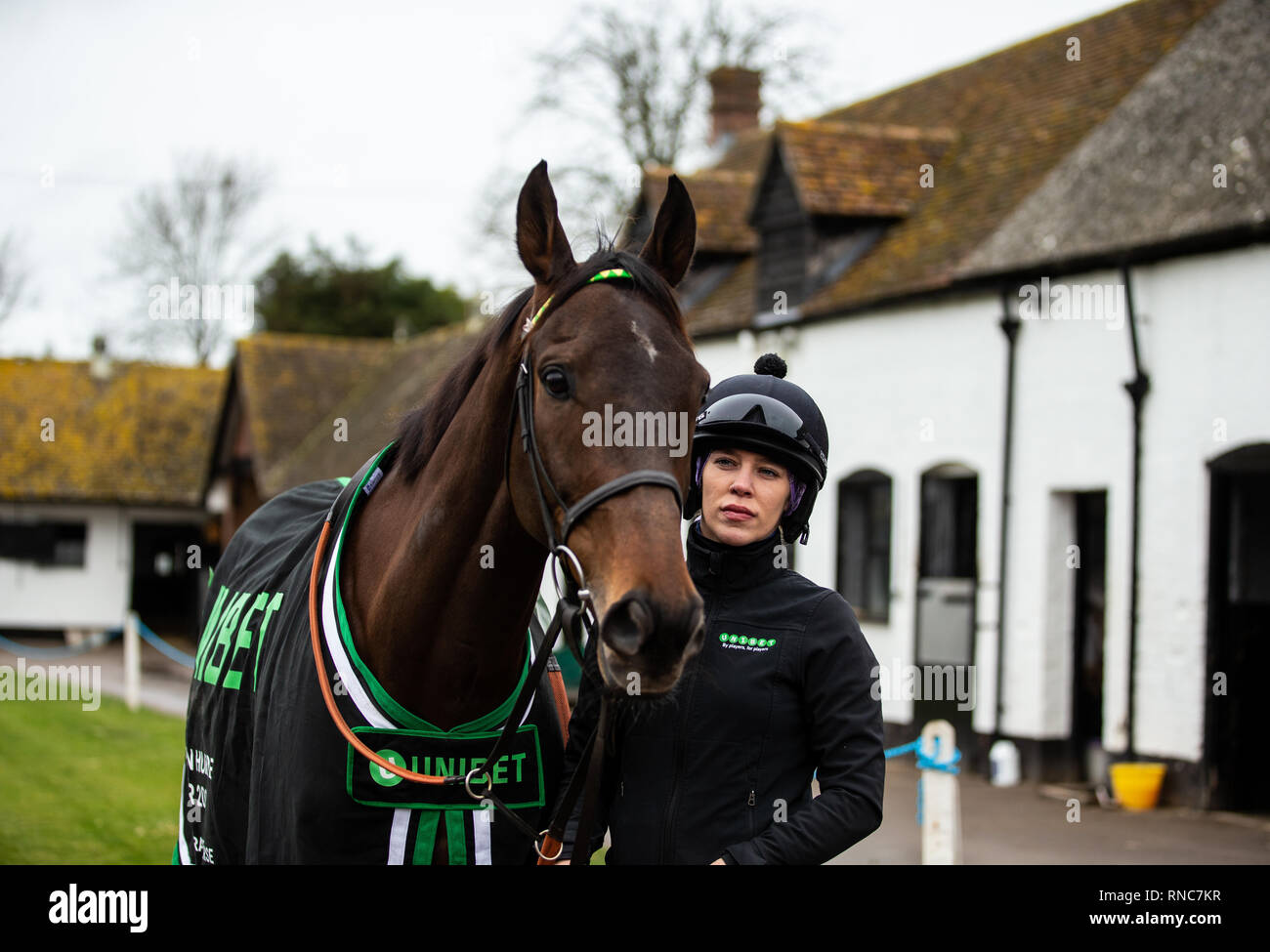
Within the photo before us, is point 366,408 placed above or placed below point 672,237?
above

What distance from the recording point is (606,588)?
7.51ft

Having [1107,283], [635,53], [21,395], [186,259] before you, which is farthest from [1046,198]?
[186,259]

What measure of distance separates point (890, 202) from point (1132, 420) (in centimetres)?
560

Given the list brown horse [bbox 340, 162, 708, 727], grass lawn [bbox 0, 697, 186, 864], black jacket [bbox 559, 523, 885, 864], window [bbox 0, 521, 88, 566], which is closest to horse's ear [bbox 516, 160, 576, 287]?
brown horse [bbox 340, 162, 708, 727]

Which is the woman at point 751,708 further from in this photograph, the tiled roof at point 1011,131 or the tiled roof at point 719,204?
the tiled roof at point 719,204

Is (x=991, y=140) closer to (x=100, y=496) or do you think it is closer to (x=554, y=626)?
(x=554, y=626)

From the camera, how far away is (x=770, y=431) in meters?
2.73

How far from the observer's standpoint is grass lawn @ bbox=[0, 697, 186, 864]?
7945 mm

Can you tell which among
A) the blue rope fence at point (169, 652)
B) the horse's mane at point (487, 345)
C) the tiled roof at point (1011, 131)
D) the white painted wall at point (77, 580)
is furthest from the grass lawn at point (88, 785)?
the white painted wall at point (77, 580)

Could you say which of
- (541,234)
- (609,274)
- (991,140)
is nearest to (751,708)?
(609,274)

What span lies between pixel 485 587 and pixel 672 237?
875 mm

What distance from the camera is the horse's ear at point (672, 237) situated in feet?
9.07

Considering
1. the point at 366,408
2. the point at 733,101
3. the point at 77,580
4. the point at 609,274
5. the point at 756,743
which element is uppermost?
the point at 733,101
